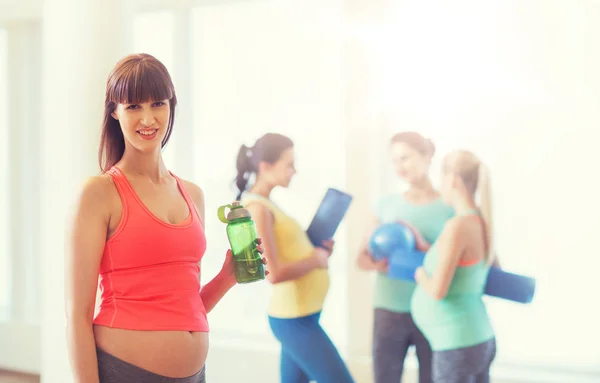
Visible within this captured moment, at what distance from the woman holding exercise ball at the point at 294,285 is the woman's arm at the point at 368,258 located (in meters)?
0.12

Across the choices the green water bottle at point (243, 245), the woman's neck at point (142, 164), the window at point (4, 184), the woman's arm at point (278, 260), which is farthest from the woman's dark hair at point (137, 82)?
the window at point (4, 184)

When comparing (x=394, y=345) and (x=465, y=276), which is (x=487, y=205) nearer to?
(x=465, y=276)

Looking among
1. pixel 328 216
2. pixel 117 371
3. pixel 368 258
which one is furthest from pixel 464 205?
pixel 117 371

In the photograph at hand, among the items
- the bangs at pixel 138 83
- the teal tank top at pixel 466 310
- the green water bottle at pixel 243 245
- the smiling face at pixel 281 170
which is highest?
the bangs at pixel 138 83

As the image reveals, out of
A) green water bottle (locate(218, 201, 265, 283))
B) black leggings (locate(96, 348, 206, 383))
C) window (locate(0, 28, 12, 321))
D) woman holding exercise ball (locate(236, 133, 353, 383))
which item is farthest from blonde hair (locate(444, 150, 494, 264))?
window (locate(0, 28, 12, 321))

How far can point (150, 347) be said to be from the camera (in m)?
1.36

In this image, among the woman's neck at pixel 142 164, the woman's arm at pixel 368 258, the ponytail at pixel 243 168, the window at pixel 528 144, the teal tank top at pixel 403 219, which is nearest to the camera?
the woman's neck at pixel 142 164

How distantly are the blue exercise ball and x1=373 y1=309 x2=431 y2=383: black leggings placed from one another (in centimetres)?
23

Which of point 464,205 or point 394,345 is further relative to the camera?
point 394,345

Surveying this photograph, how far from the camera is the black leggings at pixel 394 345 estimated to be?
99.5 inches

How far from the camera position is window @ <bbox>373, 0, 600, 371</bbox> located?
231cm

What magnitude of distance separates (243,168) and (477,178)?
96 cm

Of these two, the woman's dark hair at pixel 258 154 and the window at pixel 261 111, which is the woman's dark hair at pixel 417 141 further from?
the woman's dark hair at pixel 258 154

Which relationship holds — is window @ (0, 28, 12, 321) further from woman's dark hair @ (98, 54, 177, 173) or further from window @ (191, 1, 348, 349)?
woman's dark hair @ (98, 54, 177, 173)
